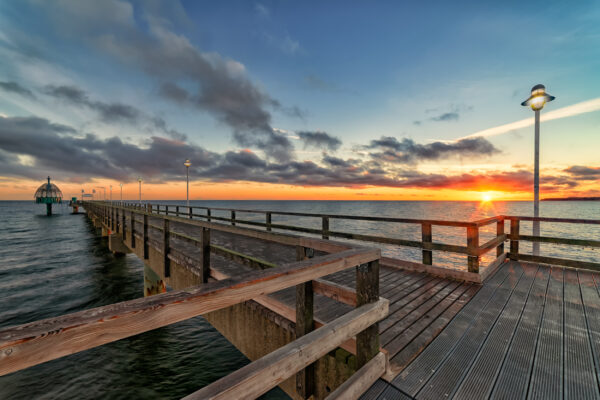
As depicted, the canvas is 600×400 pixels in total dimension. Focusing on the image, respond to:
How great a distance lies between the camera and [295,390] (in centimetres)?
300

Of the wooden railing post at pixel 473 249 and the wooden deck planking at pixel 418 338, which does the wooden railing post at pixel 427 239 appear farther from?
the wooden deck planking at pixel 418 338

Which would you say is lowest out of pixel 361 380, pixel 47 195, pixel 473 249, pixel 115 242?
pixel 115 242

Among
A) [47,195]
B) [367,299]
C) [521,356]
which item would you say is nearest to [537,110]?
[521,356]

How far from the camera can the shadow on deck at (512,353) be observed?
2393mm

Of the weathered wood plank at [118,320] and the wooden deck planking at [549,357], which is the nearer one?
the weathered wood plank at [118,320]

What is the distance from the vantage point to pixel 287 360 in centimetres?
169

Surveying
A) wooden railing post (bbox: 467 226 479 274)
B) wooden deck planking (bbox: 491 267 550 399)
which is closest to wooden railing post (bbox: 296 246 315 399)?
wooden deck planking (bbox: 491 267 550 399)

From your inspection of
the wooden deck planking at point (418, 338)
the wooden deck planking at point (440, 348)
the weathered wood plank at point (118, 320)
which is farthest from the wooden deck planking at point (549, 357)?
the weathered wood plank at point (118, 320)

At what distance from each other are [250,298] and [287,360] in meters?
0.58

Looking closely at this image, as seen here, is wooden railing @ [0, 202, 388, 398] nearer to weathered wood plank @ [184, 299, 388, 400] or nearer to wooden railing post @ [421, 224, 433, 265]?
weathered wood plank @ [184, 299, 388, 400]

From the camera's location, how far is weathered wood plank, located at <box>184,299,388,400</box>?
138cm

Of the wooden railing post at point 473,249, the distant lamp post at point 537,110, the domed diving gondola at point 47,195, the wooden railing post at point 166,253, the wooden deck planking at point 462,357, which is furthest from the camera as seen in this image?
the domed diving gondola at point 47,195

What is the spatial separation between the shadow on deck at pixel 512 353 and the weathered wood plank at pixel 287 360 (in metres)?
0.74

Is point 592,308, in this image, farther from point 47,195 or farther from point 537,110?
point 47,195
